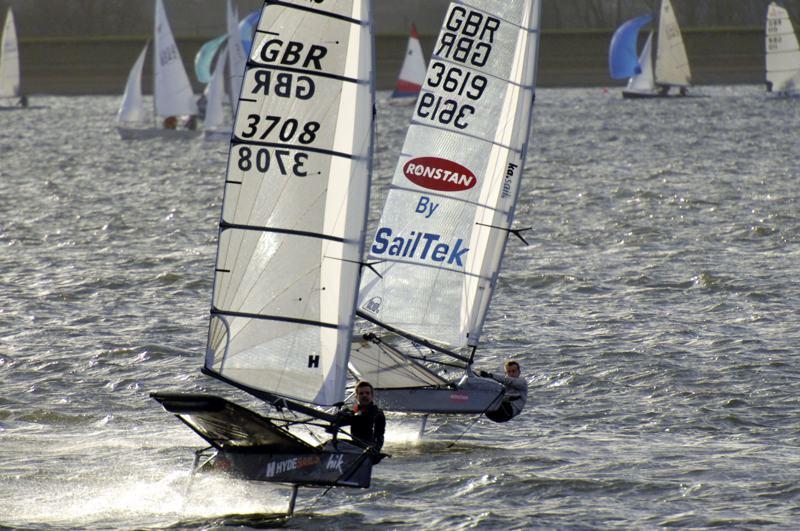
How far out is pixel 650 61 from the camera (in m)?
87.5

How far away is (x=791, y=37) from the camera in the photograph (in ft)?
257

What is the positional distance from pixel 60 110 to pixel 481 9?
7938cm

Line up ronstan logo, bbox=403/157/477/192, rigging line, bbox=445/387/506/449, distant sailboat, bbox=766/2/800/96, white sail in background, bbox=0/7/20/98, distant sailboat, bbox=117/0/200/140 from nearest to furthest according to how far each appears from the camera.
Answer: rigging line, bbox=445/387/506/449 → ronstan logo, bbox=403/157/477/192 → distant sailboat, bbox=117/0/200/140 → distant sailboat, bbox=766/2/800/96 → white sail in background, bbox=0/7/20/98

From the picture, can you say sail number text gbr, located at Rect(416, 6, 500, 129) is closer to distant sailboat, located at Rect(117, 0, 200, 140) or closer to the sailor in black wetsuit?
the sailor in black wetsuit

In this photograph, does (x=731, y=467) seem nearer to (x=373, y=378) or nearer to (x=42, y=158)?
(x=373, y=378)

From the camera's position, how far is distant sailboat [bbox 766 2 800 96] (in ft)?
252

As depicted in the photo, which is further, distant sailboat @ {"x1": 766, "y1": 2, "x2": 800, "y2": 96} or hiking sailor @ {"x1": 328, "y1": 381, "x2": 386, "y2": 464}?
distant sailboat @ {"x1": 766, "y1": 2, "x2": 800, "y2": 96}

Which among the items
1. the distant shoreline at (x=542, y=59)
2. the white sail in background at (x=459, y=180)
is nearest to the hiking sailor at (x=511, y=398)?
the white sail in background at (x=459, y=180)

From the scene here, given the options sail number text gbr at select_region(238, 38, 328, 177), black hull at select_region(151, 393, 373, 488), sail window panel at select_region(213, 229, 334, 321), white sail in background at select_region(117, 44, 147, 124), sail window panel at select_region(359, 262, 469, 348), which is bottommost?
white sail in background at select_region(117, 44, 147, 124)

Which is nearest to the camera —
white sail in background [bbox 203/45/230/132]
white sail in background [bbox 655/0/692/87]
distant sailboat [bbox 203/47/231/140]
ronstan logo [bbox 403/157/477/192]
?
ronstan logo [bbox 403/157/477/192]

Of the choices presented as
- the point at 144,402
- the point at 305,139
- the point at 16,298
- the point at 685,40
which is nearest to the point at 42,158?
the point at 16,298

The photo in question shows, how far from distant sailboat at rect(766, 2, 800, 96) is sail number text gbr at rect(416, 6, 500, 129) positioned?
6189 cm

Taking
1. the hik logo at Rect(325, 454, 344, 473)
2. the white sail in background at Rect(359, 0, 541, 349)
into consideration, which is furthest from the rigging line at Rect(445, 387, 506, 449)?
the hik logo at Rect(325, 454, 344, 473)

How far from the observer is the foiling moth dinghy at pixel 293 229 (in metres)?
12.8
